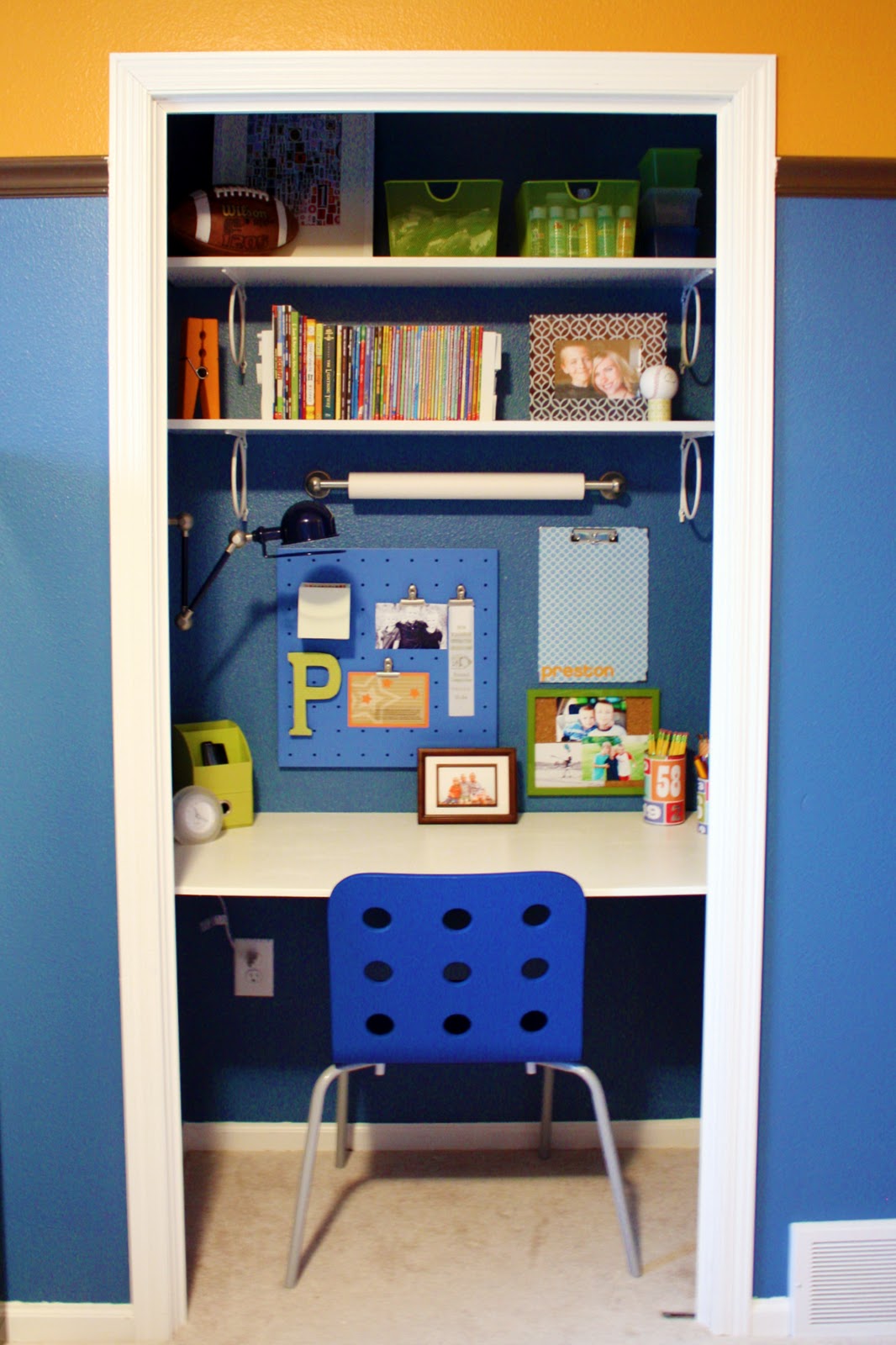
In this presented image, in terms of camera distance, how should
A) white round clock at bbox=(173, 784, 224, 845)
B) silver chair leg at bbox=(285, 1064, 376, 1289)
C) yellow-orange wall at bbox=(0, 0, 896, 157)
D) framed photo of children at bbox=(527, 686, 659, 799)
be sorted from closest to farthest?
1. yellow-orange wall at bbox=(0, 0, 896, 157)
2. silver chair leg at bbox=(285, 1064, 376, 1289)
3. white round clock at bbox=(173, 784, 224, 845)
4. framed photo of children at bbox=(527, 686, 659, 799)

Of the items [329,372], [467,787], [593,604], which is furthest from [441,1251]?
[329,372]

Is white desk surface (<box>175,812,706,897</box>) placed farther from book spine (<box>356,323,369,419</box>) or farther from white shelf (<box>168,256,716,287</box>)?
white shelf (<box>168,256,716,287</box>)

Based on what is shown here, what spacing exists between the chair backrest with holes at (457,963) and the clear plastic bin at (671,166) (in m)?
1.36

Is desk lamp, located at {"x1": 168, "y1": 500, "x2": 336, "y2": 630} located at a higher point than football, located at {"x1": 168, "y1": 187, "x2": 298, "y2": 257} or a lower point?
lower

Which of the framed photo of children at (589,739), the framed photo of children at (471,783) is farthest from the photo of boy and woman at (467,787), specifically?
the framed photo of children at (589,739)

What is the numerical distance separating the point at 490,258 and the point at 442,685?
2.85 ft

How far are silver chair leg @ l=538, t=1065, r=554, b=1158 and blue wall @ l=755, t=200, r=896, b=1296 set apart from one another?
22.6 inches

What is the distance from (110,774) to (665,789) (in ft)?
3.68

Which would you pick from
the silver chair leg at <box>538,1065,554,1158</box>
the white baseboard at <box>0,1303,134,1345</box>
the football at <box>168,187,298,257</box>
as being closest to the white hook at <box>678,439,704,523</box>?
the football at <box>168,187,298,257</box>

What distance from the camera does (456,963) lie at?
1830 mm

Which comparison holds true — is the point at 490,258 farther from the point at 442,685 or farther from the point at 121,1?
the point at 442,685

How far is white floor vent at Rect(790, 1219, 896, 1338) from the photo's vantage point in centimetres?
181

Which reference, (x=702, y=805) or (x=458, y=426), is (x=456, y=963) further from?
(x=458, y=426)

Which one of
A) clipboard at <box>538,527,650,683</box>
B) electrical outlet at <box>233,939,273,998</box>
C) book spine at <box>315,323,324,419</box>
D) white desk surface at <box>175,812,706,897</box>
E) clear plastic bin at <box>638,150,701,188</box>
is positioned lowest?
electrical outlet at <box>233,939,273,998</box>
